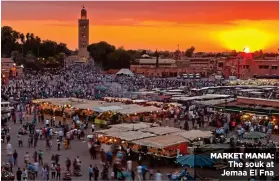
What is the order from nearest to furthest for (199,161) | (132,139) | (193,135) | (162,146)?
(199,161)
(162,146)
(132,139)
(193,135)

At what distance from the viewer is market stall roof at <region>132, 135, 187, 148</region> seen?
47.7ft

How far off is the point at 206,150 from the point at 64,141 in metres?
5.59

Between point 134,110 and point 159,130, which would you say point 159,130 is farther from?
point 134,110

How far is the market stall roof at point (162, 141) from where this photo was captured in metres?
14.5

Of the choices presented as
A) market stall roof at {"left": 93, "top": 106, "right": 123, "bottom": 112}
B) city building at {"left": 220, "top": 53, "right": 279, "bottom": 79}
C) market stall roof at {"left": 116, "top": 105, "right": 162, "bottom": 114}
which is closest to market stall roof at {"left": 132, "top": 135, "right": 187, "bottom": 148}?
market stall roof at {"left": 116, "top": 105, "right": 162, "bottom": 114}

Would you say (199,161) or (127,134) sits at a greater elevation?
(127,134)

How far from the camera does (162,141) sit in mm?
14742

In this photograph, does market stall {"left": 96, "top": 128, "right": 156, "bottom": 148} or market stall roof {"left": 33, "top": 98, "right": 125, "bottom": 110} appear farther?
market stall roof {"left": 33, "top": 98, "right": 125, "bottom": 110}

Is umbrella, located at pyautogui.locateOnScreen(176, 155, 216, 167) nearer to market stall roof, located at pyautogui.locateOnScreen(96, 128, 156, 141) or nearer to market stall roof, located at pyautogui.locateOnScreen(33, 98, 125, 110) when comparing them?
market stall roof, located at pyautogui.locateOnScreen(96, 128, 156, 141)

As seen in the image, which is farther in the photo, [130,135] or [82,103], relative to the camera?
[82,103]

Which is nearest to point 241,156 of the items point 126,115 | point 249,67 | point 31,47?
point 126,115

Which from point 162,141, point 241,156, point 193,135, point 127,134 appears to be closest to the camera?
point 241,156

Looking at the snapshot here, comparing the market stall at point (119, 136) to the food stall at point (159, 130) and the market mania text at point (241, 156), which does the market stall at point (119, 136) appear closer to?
the food stall at point (159, 130)

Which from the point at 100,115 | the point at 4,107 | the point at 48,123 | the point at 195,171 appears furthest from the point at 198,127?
the point at 4,107
